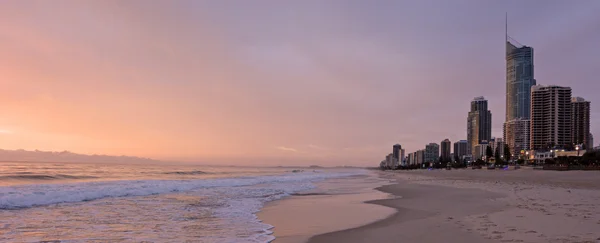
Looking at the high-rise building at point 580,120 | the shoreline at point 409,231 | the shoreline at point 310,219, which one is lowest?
the shoreline at point 310,219

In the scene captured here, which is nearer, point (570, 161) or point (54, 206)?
point (54, 206)

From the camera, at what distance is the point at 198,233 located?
29.5 feet

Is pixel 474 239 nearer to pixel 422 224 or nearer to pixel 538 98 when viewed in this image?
pixel 422 224

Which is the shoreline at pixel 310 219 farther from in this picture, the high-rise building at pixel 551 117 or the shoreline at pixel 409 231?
the high-rise building at pixel 551 117

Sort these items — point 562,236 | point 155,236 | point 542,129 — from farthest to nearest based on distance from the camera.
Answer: point 542,129 → point 155,236 → point 562,236

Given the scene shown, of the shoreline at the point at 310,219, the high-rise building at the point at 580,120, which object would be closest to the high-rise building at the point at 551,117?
the high-rise building at the point at 580,120

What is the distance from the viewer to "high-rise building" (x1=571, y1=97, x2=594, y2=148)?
17100 cm

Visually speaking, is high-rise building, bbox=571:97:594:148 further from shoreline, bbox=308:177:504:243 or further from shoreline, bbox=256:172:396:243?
shoreline, bbox=308:177:504:243

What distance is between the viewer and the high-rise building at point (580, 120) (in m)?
171

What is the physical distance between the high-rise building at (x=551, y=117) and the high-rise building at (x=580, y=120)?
2484mm

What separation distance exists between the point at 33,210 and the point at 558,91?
663 ft

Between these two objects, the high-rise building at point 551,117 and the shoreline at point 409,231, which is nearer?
the shoreline at point 409,231

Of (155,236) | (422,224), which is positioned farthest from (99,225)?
(422,224)

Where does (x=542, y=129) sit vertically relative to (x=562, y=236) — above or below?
above
